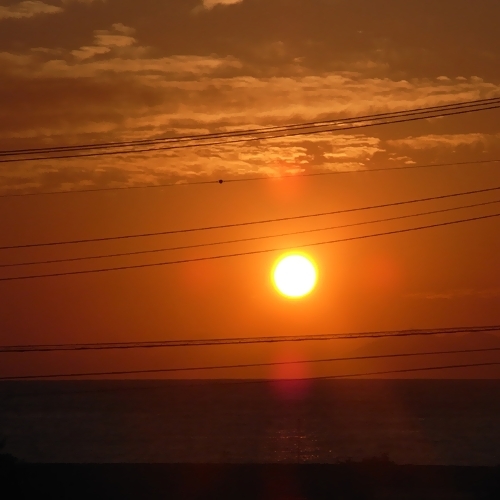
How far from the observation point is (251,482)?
135 ft

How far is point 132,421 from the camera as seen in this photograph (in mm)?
158000

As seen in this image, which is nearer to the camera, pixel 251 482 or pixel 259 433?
pixel 251 482

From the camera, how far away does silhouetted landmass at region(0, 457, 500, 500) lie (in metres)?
39.0

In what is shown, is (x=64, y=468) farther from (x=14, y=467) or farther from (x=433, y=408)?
(x=433, y=408)

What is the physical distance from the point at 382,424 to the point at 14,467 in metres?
119

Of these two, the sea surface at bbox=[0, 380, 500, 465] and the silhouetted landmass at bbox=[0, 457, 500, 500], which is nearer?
the silhouetted landmass at bbox=[0, 457, 500, 500]

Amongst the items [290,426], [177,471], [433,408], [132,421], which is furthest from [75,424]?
[177,471]

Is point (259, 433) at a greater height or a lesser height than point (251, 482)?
greater

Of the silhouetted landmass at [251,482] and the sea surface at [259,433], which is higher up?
the sea surface at [259,433]

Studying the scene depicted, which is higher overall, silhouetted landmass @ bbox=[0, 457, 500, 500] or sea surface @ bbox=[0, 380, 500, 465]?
sea surface @ bbox=[0, 380, 500, 465]

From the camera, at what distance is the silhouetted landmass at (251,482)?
3897cm

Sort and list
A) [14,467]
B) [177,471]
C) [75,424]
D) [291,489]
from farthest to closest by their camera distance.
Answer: [75,424] → [177,471] → [291,489] → [14,467]

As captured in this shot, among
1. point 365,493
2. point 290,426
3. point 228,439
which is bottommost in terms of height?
point 365,493

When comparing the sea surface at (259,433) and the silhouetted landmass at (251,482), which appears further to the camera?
the sea surface at (259,433)
